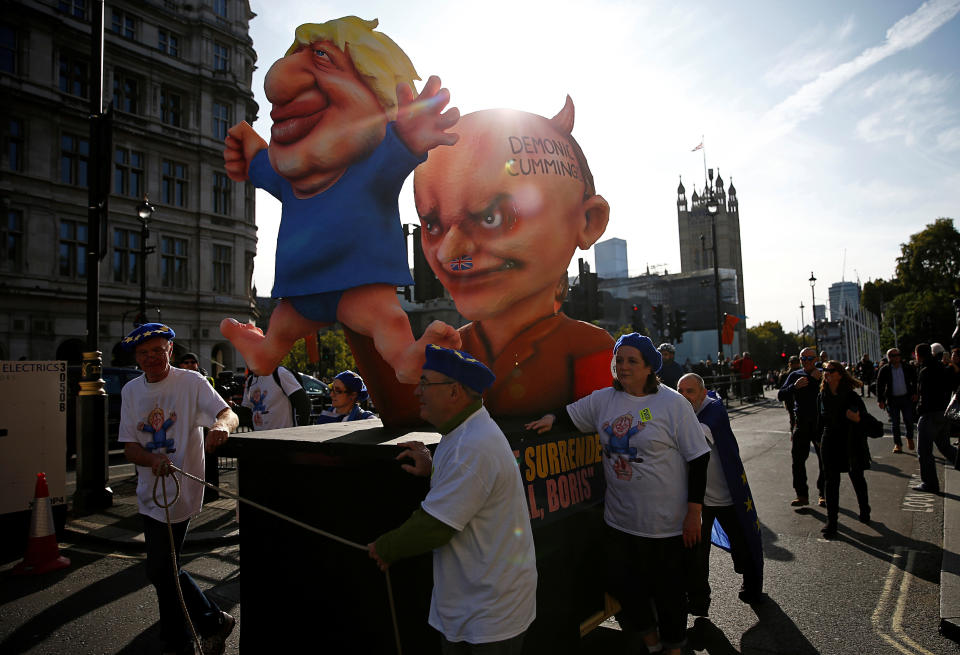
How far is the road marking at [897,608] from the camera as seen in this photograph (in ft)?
12.3

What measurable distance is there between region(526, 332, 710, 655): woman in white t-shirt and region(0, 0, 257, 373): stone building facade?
2243 centimetres

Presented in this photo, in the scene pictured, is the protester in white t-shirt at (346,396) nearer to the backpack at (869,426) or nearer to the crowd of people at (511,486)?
the crowd of people at (511,486)

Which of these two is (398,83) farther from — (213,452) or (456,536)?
(456,536)

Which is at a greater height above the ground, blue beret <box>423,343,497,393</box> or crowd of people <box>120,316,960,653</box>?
blue beret <box>423,343,497,393</box>

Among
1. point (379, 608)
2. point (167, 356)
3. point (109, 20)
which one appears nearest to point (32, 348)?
point (109, 20)

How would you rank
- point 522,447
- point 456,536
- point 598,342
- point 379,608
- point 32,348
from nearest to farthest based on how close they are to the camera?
point 456,536
point 379,608
point 522,447
point 598,342
point 32,348

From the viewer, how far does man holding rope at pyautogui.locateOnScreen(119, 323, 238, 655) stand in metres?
3.45

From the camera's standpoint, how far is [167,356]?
148 inches

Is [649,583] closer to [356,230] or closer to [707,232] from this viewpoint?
[356,230]

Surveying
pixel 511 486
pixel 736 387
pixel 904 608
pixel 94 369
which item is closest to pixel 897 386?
pixel 904 608

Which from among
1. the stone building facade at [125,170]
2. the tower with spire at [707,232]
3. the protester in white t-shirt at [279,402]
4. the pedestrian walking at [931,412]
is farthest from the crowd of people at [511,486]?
the tower with spire at [707,232]

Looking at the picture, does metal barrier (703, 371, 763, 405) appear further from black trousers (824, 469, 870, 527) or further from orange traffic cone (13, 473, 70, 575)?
orange traffic cone (13, 473, 70, 575)

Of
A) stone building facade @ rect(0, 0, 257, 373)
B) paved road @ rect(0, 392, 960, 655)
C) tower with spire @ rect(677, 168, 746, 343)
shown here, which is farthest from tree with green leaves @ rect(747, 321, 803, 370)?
paved road @ rect(0, 392, 960, 655)

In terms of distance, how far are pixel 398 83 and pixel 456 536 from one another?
265cm
